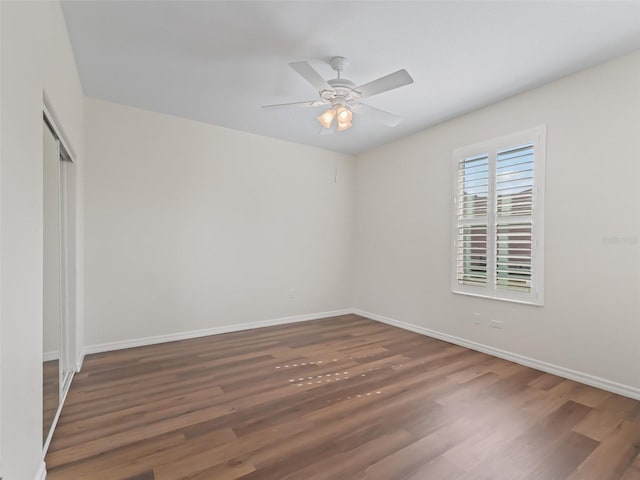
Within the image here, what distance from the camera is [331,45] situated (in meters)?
2.38

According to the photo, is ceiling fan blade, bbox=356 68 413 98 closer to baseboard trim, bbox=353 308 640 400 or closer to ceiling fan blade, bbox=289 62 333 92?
ceiling fan blade, bbox=289 62 333 92

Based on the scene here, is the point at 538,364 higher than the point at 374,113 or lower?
lower

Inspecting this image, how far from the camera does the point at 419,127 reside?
4055 millimetres

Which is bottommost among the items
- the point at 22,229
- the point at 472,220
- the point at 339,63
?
the point at 22,229

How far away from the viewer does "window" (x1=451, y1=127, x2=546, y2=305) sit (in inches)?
119

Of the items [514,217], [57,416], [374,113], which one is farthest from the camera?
[514,217]

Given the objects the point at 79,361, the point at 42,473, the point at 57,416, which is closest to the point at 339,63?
the point at 42,473

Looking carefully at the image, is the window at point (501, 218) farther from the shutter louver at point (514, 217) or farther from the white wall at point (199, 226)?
the white wall at point (199, 226)

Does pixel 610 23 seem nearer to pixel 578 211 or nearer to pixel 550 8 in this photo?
pixel 550 8

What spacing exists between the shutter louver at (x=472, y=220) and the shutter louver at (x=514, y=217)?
0.15m

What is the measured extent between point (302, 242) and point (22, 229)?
3.64 meters

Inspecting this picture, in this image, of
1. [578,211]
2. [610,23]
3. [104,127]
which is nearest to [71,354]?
[104,127]

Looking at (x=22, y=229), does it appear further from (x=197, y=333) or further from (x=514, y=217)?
(x=514, y=217)

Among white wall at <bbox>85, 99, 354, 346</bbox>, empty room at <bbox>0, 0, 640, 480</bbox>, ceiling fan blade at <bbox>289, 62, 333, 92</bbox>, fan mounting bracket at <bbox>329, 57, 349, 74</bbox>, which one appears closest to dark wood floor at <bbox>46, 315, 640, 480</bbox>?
empty room at <bbox>0, 0, 640, 480</bbox>
